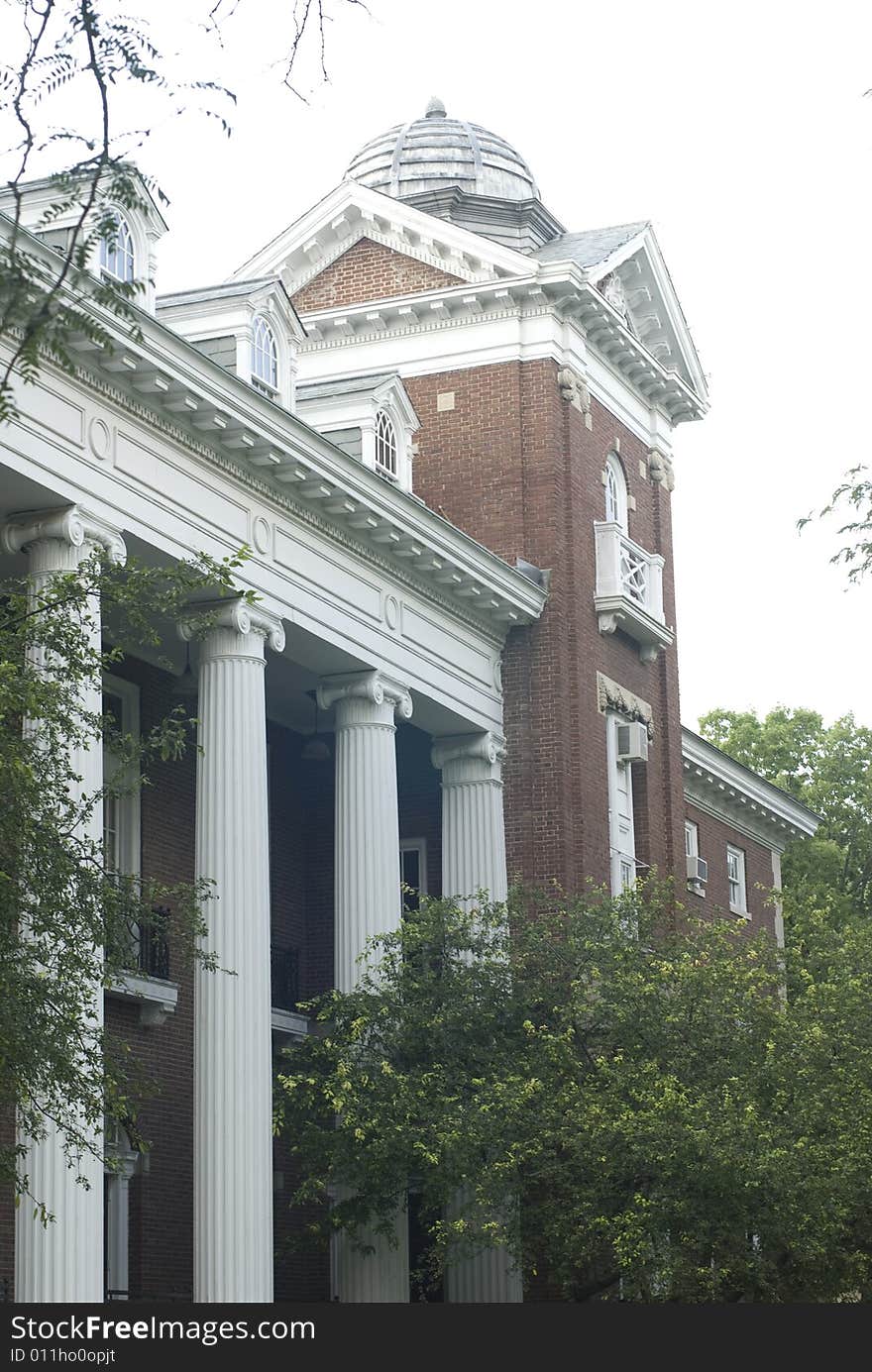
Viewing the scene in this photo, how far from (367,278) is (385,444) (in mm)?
5230

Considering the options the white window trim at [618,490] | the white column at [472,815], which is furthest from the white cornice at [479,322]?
the white column at [472,815]

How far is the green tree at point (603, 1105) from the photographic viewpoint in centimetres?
2333

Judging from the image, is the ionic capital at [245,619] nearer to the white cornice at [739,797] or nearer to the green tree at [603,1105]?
the green tree at [603,1105]

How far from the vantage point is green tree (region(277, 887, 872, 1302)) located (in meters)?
23.3

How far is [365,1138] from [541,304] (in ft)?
50.6

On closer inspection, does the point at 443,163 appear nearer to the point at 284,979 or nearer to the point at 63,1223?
the point at 284,979

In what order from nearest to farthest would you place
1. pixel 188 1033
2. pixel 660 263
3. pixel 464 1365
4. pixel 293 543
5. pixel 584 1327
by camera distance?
1. pixel 464 1365
2. pixel 584 1327
3. pixel 293 543
4. pixel 188 1033
5. pixel 660 263

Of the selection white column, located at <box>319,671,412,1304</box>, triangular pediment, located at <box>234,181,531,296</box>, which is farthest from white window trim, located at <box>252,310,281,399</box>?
triangular pediment, located at <box>234,181,531,296</box>

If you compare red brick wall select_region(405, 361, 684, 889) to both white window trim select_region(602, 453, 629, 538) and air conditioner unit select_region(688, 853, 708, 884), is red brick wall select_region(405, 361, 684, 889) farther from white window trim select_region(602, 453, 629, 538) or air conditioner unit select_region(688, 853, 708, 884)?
air conditioner unit select_region(688, 853, 708, 884)

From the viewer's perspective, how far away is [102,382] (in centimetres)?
2255

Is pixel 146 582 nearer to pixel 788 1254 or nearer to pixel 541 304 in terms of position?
pixel 788 1254

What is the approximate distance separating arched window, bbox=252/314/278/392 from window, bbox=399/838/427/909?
9.22 m

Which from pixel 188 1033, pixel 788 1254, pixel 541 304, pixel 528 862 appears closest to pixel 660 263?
pixel 541 304

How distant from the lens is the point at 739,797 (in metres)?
45.5
